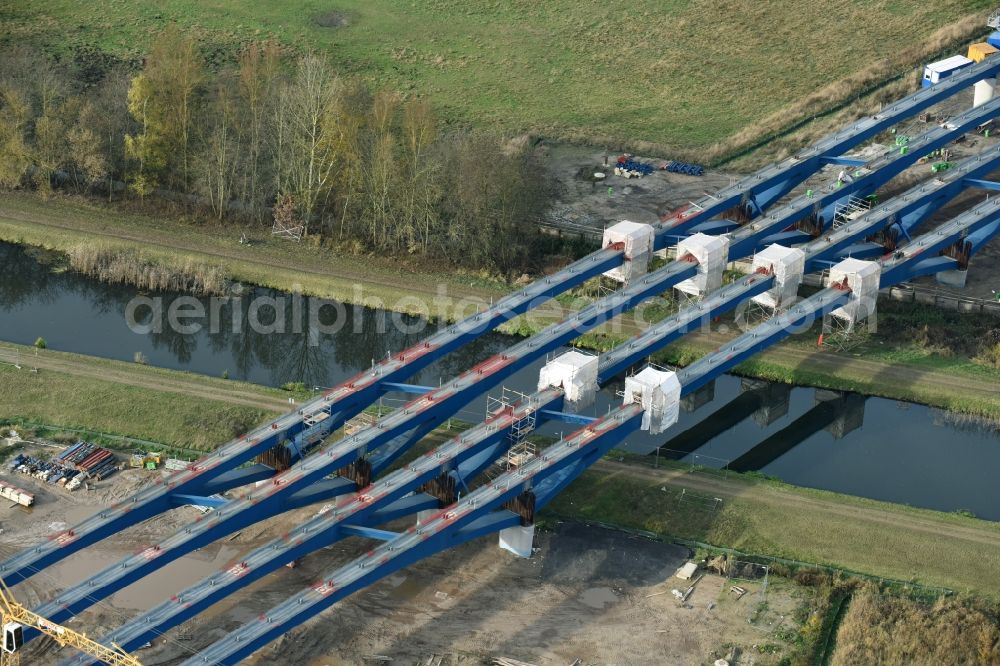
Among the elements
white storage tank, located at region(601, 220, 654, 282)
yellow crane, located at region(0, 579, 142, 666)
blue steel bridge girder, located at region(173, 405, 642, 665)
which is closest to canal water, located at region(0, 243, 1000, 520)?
white storage tank, located at region(601, 220, 654, 282)

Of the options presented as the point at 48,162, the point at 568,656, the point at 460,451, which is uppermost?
the point at 48,162

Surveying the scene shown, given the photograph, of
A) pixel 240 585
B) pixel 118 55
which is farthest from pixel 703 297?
pixel 118 55

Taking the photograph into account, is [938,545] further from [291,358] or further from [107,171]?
[107,171]

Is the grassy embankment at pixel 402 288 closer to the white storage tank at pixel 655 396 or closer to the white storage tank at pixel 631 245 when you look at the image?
the white storage tank at pixel 631 245

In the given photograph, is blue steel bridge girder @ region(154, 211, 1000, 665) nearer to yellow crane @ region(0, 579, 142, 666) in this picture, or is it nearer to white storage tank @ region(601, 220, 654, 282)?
yellow crane @ region(0, 579, 142, 666)

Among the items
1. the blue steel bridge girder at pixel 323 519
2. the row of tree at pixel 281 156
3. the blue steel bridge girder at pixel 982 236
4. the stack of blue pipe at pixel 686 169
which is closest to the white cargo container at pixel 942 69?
the stack of blue pipe at pixel 686 169

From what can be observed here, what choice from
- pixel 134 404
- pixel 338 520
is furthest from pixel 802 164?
pixel 338 520
